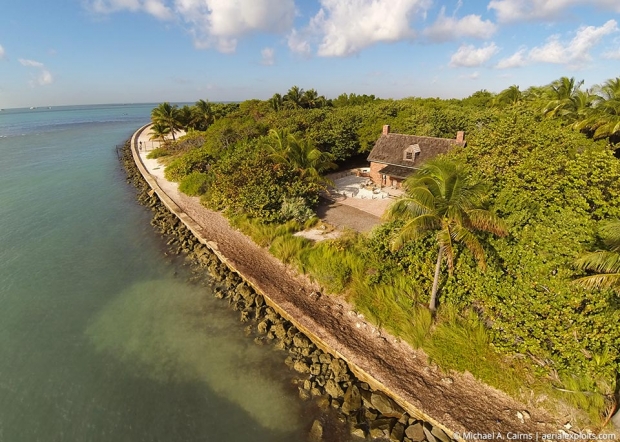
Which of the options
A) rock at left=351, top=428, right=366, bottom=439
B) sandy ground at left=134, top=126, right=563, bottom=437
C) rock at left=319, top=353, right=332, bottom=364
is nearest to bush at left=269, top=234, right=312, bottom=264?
sandy ground at left=134, top=126, right=563, bottom=437

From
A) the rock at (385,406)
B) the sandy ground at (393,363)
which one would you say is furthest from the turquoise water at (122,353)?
the sandy ground at (393,363)

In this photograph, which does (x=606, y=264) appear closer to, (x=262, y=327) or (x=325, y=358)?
(x=325, y=358)

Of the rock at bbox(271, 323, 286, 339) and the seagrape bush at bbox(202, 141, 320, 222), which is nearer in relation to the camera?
the rock at bbox(271, 323, 286, 339)

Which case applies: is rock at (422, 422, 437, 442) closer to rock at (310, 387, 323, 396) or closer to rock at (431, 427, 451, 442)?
rock at (431, 427, 451, 442)

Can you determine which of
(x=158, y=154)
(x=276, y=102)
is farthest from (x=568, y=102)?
(x=158, y=154)

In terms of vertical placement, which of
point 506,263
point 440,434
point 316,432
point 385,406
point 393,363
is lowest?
point 316,432

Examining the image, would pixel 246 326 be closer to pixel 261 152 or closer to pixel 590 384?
pixel 590 384
